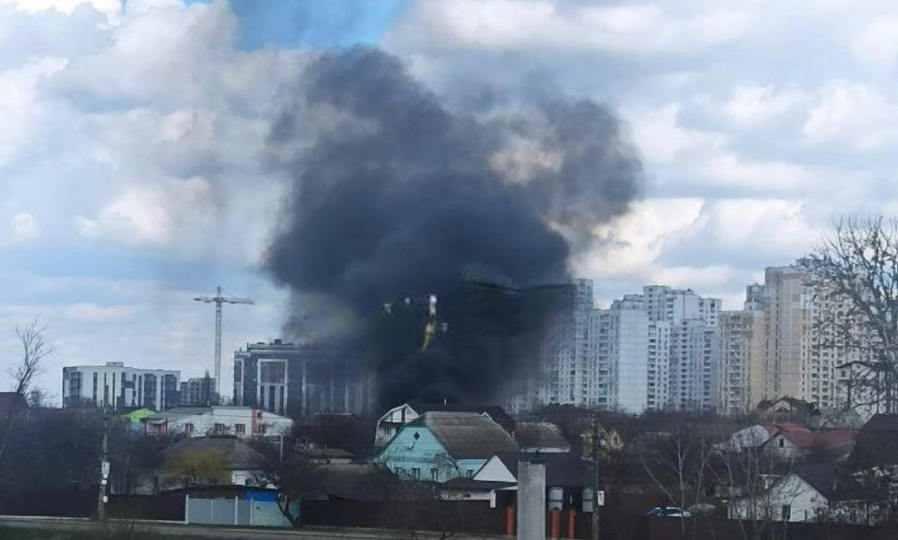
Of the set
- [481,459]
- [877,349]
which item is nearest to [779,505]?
[877,349]

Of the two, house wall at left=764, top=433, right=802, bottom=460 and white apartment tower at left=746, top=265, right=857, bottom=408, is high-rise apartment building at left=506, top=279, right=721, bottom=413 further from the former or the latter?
house wall at left=764, top=433, right=802, bottom=460

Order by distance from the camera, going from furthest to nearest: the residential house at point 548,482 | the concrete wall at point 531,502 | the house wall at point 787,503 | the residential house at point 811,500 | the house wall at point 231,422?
the house wall at point 231,422, the residential house at point 548,482, the house wall at point 787,503, the residential house at point 811,500, the concrete wall at point 531,502

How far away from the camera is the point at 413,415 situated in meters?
65.8

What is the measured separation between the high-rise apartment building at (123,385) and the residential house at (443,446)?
57.4 metres

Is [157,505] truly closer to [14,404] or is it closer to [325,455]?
[14,404]

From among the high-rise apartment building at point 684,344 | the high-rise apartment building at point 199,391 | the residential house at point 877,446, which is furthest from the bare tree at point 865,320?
the high-rise apartment building at point 199,391

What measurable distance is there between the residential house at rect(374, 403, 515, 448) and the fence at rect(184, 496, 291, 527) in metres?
14.2

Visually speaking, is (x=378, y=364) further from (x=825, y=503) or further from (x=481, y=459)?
(x=825, y=503)

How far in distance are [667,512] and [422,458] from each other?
56.5 feet

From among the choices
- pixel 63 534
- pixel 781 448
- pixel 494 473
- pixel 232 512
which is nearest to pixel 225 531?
pixel 63 534

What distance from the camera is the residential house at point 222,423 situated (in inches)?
2788

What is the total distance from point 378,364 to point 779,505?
41527 millimetres

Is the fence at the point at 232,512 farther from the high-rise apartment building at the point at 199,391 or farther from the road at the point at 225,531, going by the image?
the high-rise apartment building at the point at 199,391

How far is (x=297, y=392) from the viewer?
83.2 metres
